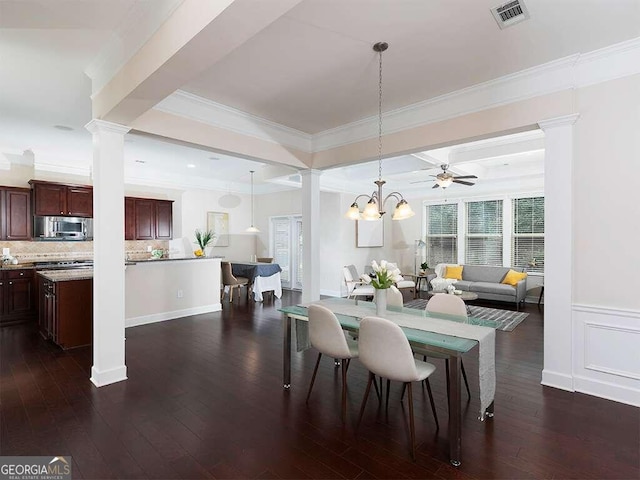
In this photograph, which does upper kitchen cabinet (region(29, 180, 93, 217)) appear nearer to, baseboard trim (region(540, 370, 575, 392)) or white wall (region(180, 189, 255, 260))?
white wall (region(180, 189, 255, 260))

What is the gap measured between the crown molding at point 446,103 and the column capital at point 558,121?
10.0 inches

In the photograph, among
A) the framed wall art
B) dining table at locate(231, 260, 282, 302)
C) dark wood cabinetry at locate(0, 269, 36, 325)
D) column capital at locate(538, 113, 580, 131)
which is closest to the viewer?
column capital at locate(538, 113, 580, 131)

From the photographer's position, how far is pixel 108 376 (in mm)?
3223

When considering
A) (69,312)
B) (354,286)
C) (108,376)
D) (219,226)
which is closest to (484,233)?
(354,286)

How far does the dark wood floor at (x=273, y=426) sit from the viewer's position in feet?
6.80

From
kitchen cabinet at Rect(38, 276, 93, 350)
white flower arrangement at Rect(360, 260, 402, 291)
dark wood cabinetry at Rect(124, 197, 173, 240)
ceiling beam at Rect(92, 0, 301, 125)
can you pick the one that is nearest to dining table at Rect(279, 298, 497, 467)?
white flower arrangement at Rect(360, 260, 402, 291)

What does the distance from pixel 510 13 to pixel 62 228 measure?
292 inches

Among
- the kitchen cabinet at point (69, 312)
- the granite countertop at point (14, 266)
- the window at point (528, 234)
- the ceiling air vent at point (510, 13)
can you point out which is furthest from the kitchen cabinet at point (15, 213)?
A: the window at point (528, 234)

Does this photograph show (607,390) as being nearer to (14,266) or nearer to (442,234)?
(442,234)

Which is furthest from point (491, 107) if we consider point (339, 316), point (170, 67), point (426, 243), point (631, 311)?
point (426, 243)

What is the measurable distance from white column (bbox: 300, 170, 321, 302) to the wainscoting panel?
309 cm

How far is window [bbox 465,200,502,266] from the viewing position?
26.8ft

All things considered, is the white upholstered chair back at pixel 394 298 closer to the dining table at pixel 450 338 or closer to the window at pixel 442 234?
the dining table at pixel 450 338

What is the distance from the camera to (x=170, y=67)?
7.11 feet
